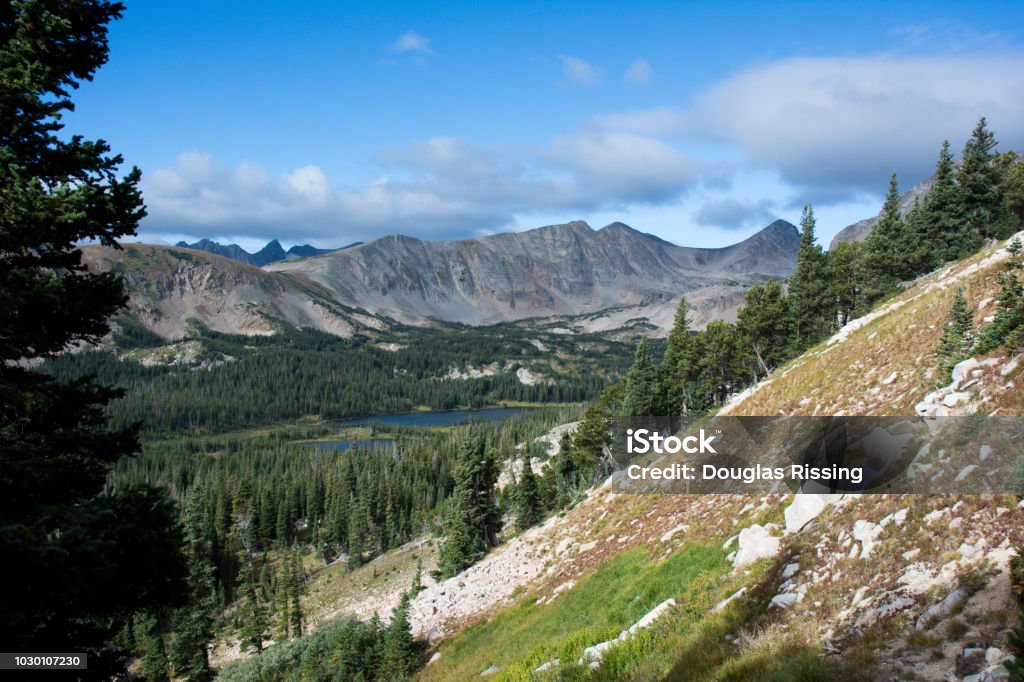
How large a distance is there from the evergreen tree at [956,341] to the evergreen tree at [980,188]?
45.0 metres

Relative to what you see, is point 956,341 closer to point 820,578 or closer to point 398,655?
point 820,578

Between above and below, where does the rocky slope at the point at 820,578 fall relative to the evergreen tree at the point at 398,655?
above

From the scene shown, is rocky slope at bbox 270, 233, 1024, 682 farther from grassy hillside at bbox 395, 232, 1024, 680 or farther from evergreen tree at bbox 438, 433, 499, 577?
evergreen tree at bbox 438, 433, 499, 577

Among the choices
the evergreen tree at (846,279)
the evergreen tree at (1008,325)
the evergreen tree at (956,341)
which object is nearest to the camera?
the evergreen tree at (1008,325)

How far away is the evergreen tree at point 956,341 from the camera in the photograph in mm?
18234

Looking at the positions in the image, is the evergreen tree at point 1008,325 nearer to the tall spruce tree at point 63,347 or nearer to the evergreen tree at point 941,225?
the tall spruce tree at point 63,347

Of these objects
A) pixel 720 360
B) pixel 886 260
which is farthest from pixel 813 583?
pixel 886 260

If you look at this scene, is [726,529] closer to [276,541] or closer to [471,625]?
[471,625]

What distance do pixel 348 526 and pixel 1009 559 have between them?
10256 centimetres

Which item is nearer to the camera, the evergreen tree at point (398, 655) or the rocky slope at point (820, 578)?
the rocky slope at point (820, 578)

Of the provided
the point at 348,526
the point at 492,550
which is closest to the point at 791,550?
the point at 492,550

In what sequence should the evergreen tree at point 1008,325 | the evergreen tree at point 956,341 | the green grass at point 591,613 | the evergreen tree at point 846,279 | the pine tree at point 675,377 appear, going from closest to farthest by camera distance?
the evergreen tree at point 1008,325 → the green grass at point 591,613 → the evergreen tree at point 956,341 → the evergreen tree at point 846,279 → the pine tree at point 675,377

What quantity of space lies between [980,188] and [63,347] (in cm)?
7329

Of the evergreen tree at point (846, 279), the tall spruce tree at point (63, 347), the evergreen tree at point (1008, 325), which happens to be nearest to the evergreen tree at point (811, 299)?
the evergreen tree at point (846, 279)
